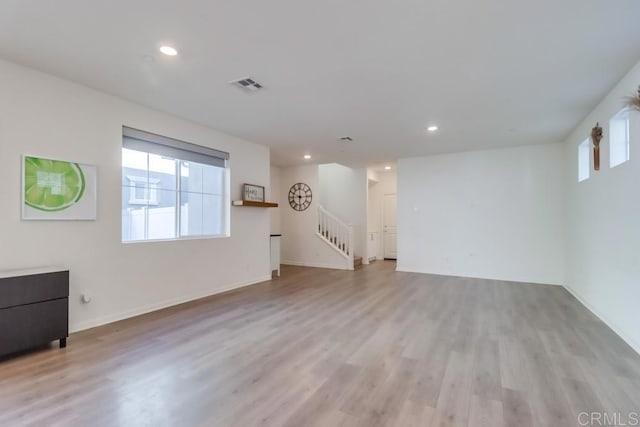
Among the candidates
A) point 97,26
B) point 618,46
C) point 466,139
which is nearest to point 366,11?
Answer: point 97,26

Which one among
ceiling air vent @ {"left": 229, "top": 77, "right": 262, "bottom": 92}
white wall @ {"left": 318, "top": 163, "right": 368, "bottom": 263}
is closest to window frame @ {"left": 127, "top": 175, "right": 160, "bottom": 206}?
ceiling air vent @ {"left": 229, "top": 77, "right": 262, "bottom": 92}

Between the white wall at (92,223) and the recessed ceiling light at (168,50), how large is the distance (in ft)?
4.82

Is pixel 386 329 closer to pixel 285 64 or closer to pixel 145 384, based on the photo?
pixel 145 384

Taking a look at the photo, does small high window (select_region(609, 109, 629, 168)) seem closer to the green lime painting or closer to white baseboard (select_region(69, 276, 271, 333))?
white baseboard (select_region(69, 276, 271, 333))

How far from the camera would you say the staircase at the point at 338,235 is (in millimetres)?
7930

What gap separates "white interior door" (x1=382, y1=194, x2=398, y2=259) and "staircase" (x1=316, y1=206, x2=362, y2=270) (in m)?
1.54

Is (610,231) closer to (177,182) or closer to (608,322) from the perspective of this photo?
(608,322)

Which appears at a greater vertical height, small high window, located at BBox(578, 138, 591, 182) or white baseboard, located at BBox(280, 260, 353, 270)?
small high window, located at BBox(578, 138, 591, 182)

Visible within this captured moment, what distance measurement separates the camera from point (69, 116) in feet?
11.1

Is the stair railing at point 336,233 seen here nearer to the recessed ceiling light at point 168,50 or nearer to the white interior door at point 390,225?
the white interior door at point 390,225

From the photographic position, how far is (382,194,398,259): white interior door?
31.5 ft

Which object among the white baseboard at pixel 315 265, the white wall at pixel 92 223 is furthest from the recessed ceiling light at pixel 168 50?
the white baseboard at pixel 315 265

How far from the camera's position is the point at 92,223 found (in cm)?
358

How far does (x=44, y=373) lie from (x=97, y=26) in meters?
2.77
